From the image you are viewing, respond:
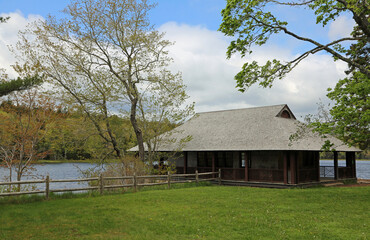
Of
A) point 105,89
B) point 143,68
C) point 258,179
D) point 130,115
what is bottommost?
point 258,179

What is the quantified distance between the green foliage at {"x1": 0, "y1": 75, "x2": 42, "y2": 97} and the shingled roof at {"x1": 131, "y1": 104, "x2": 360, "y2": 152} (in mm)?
17545

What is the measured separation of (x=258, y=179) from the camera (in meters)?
26.4

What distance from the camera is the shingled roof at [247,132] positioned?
84.0ft

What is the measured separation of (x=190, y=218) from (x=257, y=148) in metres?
13.9

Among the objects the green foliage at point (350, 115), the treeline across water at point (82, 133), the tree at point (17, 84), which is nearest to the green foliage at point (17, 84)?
the tree at point (17, 84)

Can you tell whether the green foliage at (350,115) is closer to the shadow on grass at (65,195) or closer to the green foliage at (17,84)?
the shadow on grass at (65,195)

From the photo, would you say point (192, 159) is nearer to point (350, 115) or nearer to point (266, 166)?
point (266, 166)

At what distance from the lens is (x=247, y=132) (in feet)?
93.0

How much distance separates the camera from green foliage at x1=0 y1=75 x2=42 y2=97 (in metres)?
11.0

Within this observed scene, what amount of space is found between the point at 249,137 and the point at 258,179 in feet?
11.4

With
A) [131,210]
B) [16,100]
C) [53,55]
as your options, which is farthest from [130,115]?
[131,210]

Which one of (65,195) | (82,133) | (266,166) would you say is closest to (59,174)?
(82,133)

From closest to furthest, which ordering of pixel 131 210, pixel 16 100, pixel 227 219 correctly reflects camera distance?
pixel 227 219 → pixel 131 210 → pixel 16 100

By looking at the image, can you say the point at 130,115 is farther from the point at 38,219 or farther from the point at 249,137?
the point at 38,219
